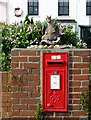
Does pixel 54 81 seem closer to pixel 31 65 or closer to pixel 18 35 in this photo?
pixel 31 65

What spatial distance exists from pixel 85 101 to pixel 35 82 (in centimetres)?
79

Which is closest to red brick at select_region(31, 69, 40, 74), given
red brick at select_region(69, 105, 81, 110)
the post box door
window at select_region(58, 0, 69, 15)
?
the post box door

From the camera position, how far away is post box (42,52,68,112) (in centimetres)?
563

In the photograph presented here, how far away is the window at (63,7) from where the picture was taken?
86.8 feet

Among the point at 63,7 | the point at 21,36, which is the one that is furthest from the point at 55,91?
the point at 63,7

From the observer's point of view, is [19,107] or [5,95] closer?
[19,107]

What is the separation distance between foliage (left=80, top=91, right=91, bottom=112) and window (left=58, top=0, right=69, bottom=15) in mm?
20927

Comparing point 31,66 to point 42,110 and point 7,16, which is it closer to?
point 42,110

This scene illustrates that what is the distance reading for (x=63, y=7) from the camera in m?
26.6

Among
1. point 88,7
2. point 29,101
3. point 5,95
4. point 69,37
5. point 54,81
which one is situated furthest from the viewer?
point 88,7

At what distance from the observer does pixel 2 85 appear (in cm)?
594

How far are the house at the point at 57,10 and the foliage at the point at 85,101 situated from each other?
20476 millimetres

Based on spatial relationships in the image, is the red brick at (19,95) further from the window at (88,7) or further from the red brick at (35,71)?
the window at (88,7)

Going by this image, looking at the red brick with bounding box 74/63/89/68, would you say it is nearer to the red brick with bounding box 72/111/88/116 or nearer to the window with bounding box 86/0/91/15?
the red brick with bounding box 72/111/88/116
